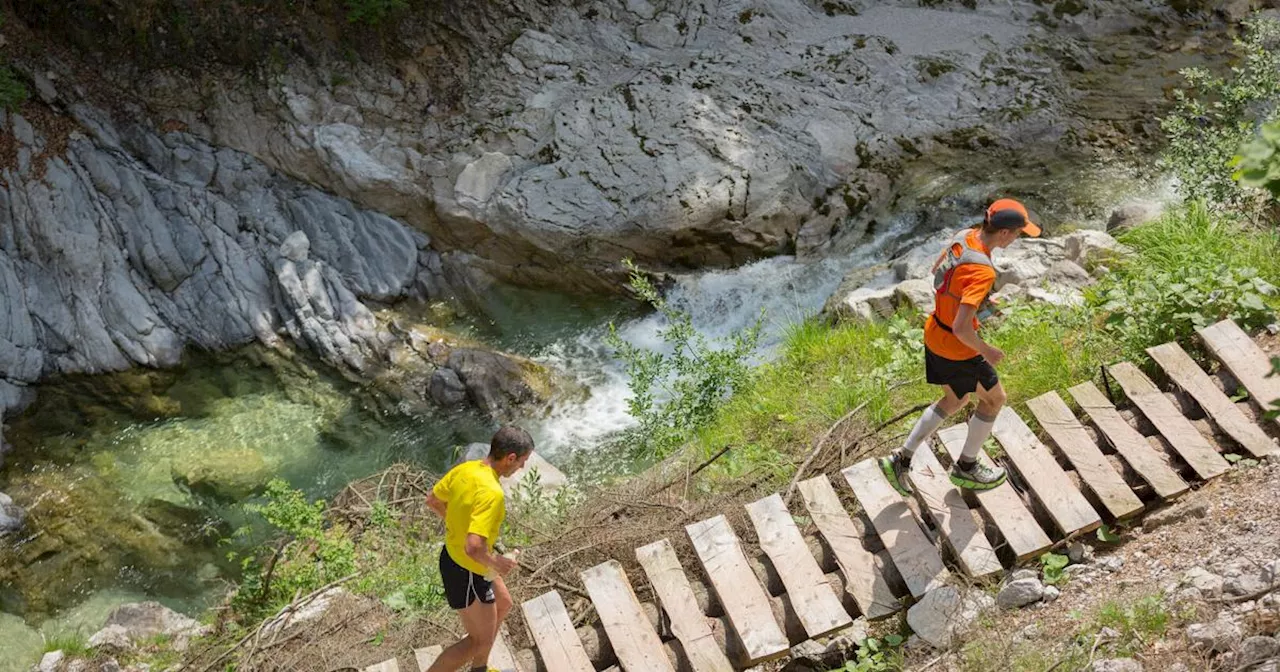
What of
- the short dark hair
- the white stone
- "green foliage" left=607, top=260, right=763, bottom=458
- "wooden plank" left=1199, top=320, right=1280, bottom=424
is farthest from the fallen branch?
the white stone

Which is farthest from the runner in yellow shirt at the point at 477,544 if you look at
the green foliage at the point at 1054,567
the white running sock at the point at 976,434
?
the green foliage at the point at 1054,567

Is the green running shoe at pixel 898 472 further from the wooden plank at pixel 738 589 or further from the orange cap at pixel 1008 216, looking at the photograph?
the orange cap at pixel 1008 216

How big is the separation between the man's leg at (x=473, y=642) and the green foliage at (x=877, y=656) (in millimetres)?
1631

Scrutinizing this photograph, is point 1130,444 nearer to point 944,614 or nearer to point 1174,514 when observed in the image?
point 1174,514

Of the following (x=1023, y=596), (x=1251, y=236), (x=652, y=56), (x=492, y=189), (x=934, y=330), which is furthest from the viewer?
(x=652, y=56)

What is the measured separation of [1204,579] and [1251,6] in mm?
11344

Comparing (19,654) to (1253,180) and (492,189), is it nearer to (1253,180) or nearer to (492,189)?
(492,189)

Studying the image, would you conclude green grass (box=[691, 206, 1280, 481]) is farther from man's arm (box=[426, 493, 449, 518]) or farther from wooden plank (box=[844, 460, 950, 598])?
man's arm (box=[426, 493, 449, 518])

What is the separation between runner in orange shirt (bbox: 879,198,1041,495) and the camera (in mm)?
4195

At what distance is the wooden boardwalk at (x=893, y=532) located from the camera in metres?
4.36

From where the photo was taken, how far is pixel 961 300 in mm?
4223

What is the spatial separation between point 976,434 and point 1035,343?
6.05 feet

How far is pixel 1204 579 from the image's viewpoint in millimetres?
3795

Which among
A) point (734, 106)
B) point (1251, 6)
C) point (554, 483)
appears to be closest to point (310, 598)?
point (554, 483)
